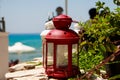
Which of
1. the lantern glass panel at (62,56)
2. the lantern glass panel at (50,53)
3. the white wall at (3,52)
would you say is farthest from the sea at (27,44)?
the lantern glass panel at (62,56)

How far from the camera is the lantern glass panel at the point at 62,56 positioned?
3.85m

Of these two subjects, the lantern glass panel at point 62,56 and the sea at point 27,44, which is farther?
the sea at point 27,44

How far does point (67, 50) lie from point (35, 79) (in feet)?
1.79

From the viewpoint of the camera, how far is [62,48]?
3887mm

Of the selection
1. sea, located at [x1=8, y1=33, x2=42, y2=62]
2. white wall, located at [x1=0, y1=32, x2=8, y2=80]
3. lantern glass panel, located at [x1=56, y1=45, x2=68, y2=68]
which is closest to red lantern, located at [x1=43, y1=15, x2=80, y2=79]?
lantern glass panel, located at [x1=56, y1=45, x2=68, y2=68]

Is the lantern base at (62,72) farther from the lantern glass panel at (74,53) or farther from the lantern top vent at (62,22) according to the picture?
the lantern top vent at (62,22)

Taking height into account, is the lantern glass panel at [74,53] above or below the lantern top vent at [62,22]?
below

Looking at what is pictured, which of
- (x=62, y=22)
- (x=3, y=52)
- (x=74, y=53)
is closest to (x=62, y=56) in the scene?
(x=74, y=53)

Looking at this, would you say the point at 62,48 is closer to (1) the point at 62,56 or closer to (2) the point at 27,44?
(1) the point at 62,56

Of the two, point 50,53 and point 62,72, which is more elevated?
point 50,53

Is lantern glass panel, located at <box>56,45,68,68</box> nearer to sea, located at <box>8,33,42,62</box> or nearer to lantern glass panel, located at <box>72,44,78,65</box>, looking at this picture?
lantern glass panel, located at <box>72,44,78,65</box>

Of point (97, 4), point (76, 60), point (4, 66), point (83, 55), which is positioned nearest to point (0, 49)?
point (4, 66)

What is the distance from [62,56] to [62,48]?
0.09 metres

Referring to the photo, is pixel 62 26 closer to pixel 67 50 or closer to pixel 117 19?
pixel 67 50
